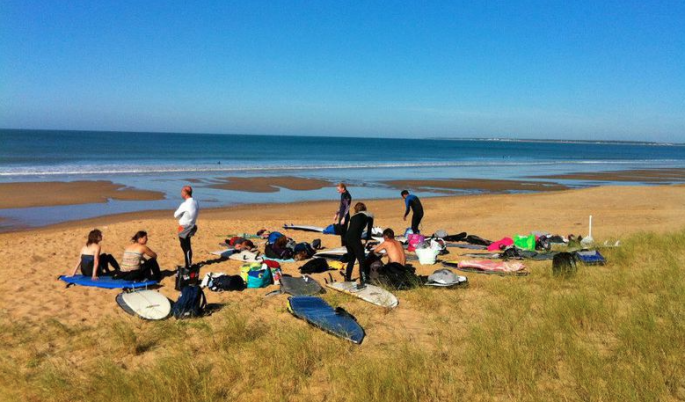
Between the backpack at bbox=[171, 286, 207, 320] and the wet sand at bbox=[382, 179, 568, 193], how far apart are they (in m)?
21.4

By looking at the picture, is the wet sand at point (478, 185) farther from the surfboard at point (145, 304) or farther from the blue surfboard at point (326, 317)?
the surfboard at point (145, 304)

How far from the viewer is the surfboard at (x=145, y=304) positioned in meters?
6.75

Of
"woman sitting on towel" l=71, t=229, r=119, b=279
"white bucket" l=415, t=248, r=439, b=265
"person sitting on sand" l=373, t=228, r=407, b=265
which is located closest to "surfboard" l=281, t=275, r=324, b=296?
"person sitting on sand" l=373, t=228, r=407, b=265

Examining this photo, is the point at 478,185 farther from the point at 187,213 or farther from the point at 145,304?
the point at 145,304

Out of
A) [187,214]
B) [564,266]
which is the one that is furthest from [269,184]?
[564,266]

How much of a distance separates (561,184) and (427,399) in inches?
1228

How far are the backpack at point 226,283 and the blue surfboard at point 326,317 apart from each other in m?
1.60

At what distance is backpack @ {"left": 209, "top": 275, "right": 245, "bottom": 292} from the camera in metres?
8.22

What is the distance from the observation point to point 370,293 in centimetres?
748

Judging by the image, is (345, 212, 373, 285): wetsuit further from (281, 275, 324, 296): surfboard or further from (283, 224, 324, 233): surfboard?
(283, 224, 324, 233): surfboard

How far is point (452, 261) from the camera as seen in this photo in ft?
33.4

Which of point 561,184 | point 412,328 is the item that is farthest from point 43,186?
point 561,184

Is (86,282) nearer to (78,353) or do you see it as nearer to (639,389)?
(78,353)

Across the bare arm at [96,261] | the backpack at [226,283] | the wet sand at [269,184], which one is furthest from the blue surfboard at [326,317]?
the wet sand at [269,184]
